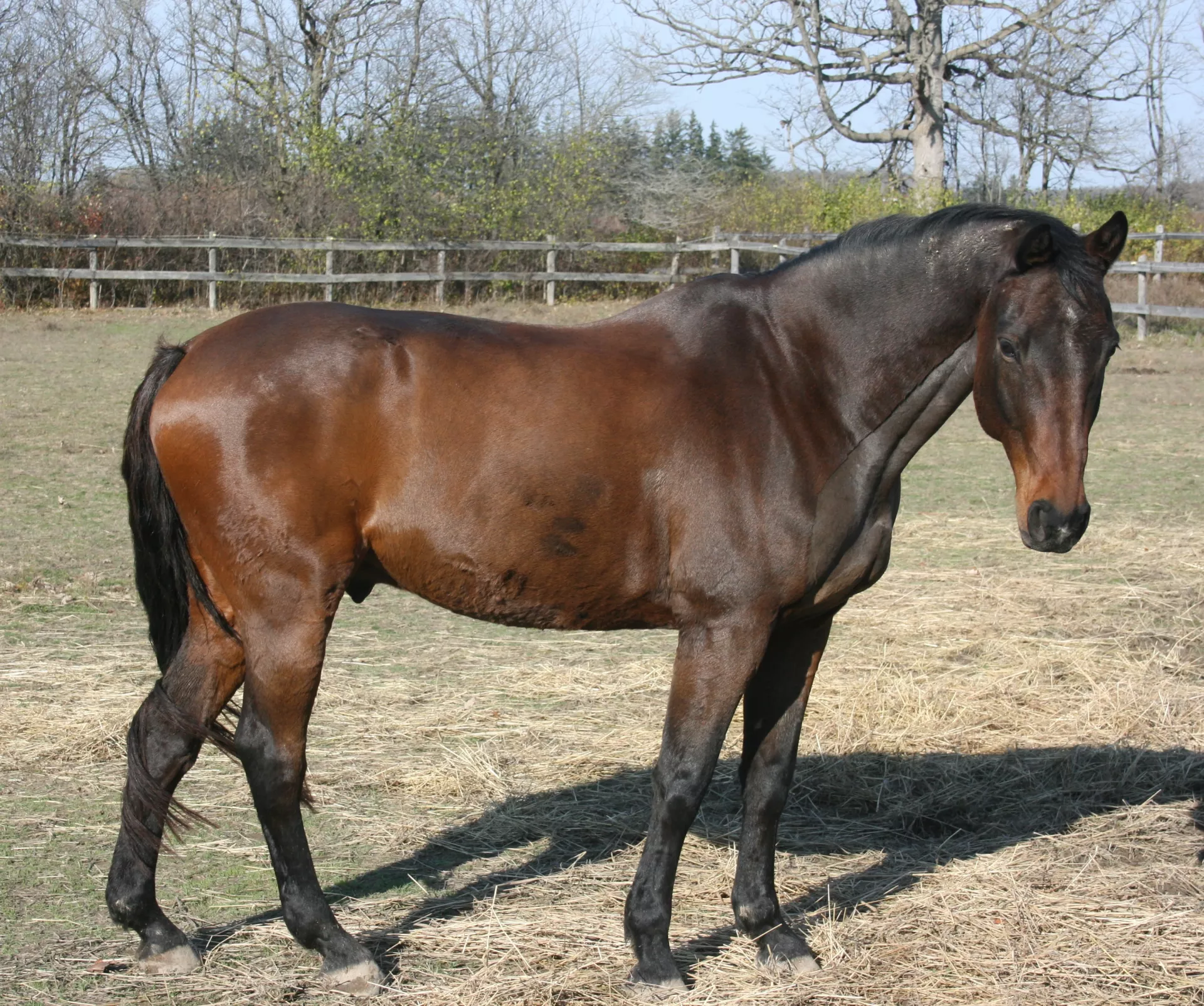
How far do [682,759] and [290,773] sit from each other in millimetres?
1021

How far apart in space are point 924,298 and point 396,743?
Result: 2.80m

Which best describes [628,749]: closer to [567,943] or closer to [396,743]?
[396,743]

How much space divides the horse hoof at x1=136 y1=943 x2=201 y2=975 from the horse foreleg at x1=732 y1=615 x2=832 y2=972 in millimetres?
1496

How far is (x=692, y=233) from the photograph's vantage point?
30.6 meters

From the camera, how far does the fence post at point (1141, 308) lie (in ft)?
66.9

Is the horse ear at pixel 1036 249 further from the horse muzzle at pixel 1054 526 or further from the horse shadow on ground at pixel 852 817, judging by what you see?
the horse shadow on ground at pixel 852 817

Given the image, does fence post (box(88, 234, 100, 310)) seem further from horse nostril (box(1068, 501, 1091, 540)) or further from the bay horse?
horse nostril (box(1068, 501, 1091, 540))

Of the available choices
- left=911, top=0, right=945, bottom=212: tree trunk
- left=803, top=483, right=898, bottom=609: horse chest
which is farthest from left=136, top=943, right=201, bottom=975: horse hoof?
left=911, top=0, right=945, bottom=212: tree trunk

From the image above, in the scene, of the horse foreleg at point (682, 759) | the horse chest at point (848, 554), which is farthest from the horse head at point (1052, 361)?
the horse foreleg at point (682, 759)

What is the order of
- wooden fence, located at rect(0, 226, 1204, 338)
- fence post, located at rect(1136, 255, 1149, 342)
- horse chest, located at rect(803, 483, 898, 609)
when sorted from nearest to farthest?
horse chest, located at rect(803, 483, 898, 609)
fence post, located at rect(1136, 255, 1149, 342)
wooden fence, located at rect(0, 226, 1204, 338)

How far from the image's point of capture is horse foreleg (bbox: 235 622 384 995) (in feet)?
9.85

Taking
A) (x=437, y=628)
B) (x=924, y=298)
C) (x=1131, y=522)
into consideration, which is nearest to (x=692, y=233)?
(x=1131, y=522)

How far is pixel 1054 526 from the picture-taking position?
286 cm

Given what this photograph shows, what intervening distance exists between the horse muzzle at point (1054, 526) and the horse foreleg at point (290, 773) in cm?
181
